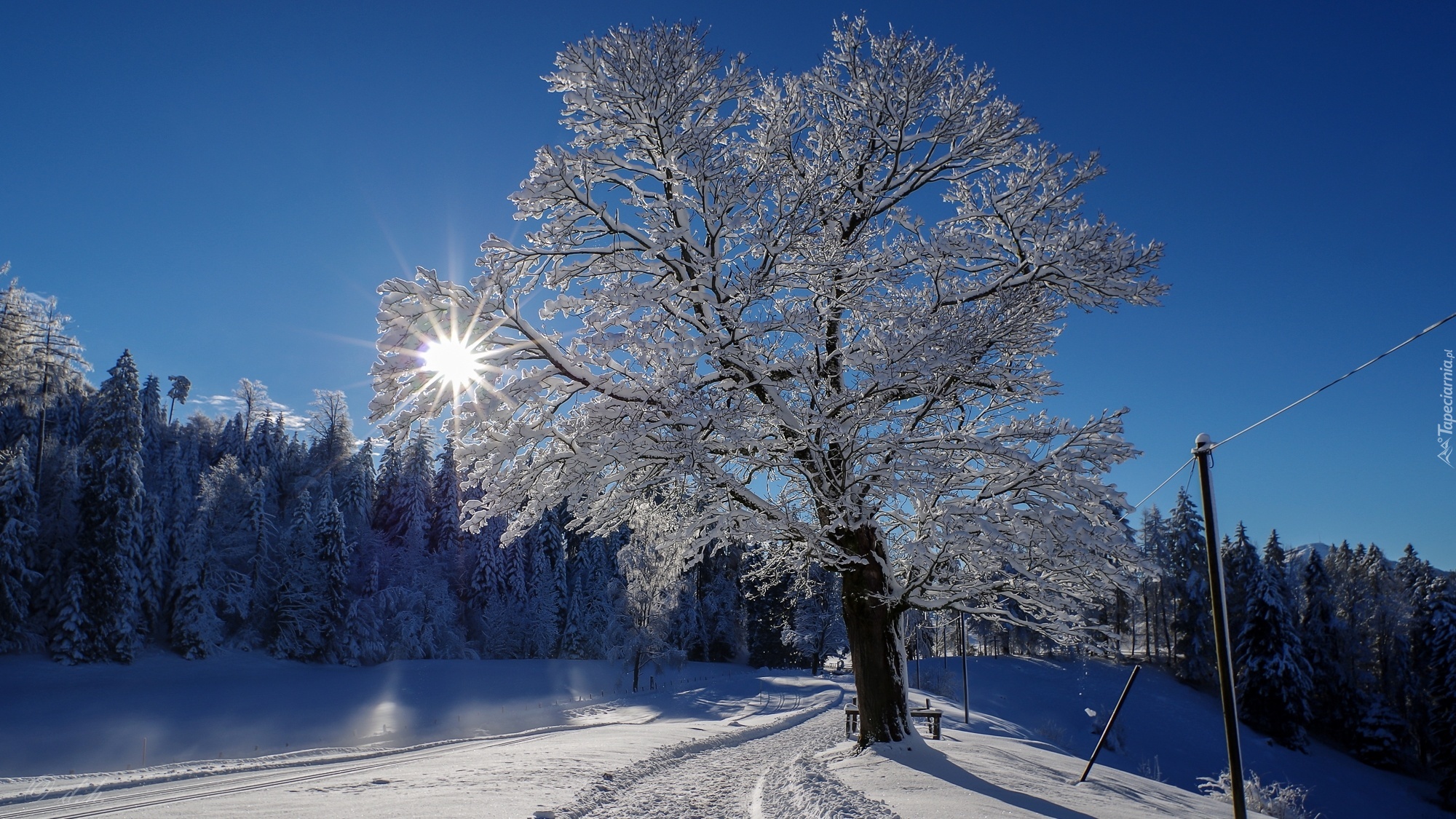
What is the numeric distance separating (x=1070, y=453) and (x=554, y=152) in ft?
22.6

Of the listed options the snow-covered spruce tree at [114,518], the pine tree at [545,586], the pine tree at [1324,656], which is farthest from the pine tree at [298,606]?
the pine tree at [1324,656]

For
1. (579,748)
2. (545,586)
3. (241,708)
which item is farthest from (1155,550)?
(241,708)

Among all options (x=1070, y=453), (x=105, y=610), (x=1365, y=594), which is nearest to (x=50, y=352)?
(x=105, y=610)

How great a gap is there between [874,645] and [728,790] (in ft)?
10.7

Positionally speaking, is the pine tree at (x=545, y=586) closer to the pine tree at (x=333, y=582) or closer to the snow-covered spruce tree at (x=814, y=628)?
the pine tree at (x=333, y=582)

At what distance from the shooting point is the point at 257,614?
43188 mm

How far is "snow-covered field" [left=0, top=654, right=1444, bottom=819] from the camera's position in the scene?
29.3 feet

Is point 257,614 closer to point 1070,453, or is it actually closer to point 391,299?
point 391,299

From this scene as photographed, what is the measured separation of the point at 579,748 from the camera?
14.9m

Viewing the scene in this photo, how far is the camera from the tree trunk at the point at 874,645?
10031mm

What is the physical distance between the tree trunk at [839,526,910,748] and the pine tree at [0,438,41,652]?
134 ft

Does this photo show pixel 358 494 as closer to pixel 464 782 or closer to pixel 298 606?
pixel 298 606


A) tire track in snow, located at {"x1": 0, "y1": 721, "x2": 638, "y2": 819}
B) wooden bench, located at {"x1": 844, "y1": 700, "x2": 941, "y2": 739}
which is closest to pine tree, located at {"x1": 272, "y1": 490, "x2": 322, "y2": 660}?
tire track in snow, located at {"x1": 0, "y1": 721, "x2": 638, "y2": 819}

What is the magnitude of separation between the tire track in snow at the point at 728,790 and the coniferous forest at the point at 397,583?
511 centimetres
